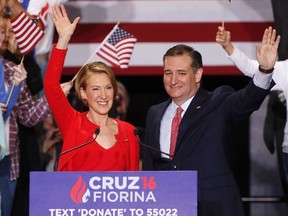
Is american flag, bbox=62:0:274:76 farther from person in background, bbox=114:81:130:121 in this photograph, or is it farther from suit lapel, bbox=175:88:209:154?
suit lapel, bbox=175:88:209:154

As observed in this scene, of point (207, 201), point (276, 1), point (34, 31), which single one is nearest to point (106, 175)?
point (207, 201)

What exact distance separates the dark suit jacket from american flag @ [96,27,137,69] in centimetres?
117

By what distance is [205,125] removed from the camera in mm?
5613

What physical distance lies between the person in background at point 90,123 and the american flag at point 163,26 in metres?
2.26

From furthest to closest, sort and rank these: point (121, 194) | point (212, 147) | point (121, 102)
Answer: point (121, 102)
point (212, 147)
point (121, 194)

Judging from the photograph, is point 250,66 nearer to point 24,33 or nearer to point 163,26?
point 24,33

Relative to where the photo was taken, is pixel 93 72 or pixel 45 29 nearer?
pixel 93 72

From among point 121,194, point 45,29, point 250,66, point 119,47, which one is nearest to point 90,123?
point 121,194

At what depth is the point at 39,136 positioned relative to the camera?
797 cm

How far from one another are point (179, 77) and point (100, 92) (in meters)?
0.46

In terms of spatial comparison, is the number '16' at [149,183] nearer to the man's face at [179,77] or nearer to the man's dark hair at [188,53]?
the man's face at [179,77]

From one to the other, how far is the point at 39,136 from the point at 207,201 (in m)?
2.68

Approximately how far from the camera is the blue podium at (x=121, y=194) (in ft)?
15.9

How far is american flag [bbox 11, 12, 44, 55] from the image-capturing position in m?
6.69
